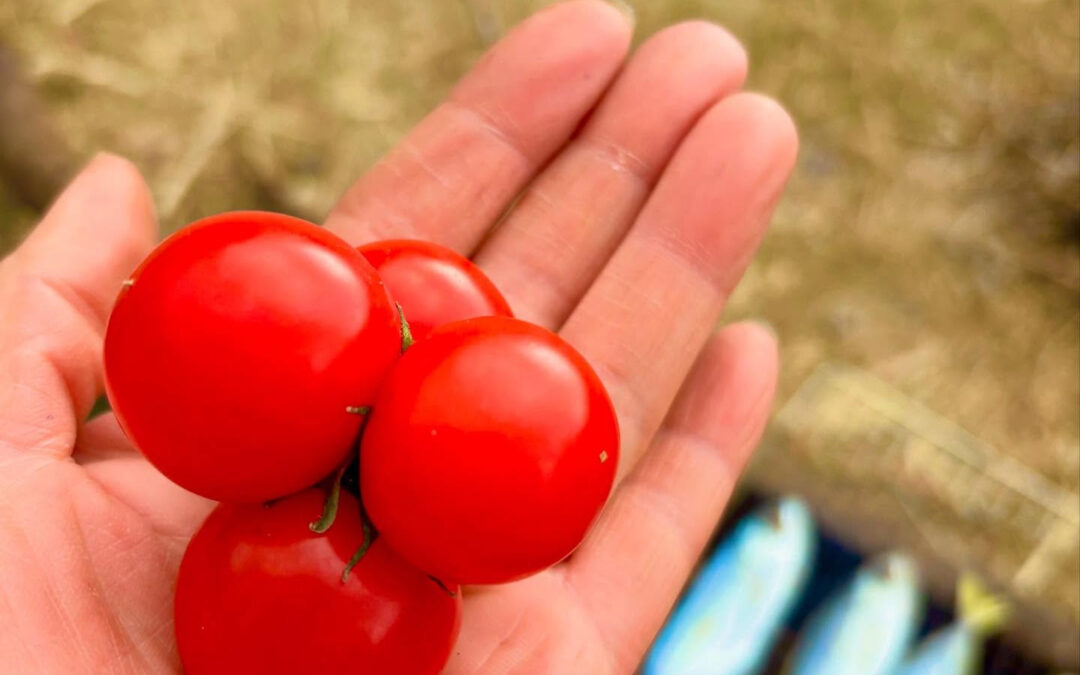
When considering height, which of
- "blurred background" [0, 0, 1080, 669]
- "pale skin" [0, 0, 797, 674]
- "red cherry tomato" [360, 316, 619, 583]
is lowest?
"blurred background" [0, 0, 1080, 669]

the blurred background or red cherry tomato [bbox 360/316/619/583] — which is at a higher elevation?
red cherry tomato [bbox 360/316/619/583]

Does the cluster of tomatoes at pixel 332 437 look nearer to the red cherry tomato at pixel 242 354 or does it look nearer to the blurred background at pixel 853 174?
the red cherry tomato at pixel 242 354

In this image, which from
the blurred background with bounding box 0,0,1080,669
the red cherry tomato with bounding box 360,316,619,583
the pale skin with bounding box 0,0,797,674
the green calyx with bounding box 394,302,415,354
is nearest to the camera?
the red cherry tomato with bounding box 360,316,619,583

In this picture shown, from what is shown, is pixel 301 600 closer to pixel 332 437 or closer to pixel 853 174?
pixel 332 437

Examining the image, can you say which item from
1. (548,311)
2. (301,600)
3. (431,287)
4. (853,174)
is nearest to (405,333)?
(431,287)

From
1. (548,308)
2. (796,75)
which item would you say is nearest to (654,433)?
(548,308)

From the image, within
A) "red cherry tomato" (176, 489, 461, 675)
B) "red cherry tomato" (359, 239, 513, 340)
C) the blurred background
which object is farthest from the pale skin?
the blurred background

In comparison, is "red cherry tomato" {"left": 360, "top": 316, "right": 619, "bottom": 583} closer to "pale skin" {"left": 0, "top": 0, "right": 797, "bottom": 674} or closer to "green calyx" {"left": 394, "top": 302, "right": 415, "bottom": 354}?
"green calyx" {"left": 394, "top": 302, "right": 415, "bottom": 354}
